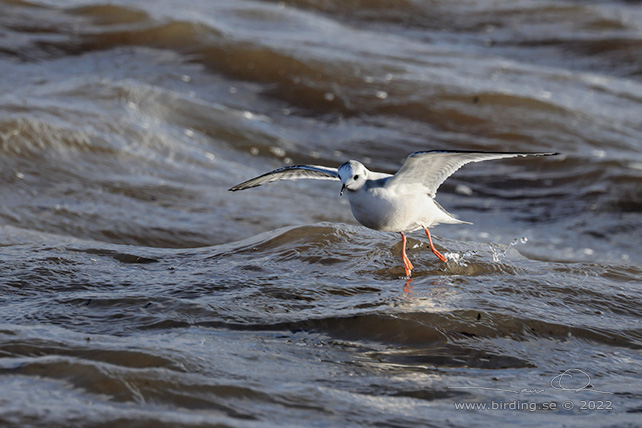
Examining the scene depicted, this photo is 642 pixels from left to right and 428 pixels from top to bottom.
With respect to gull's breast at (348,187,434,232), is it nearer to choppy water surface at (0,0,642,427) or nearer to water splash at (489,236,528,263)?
choppy water surface at (0,0,642,427)

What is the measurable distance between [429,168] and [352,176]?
578 millimetres

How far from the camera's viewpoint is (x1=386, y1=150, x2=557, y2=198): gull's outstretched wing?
16.1 feet

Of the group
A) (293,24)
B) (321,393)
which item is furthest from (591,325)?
(293,24)

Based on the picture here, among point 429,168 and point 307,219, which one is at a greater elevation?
point 429,168

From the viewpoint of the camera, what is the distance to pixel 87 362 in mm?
4102

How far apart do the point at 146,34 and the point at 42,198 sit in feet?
18.3

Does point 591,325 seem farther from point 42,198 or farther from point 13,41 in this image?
point 13,41
